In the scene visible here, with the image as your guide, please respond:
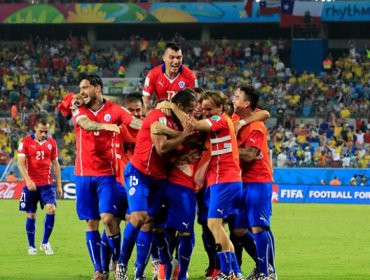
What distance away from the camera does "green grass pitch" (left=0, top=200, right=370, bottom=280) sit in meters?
15.6

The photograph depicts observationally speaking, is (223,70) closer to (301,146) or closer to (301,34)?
(301,34)

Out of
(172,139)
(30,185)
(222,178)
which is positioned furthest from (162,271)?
(30,185)

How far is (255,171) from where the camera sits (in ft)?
44.5

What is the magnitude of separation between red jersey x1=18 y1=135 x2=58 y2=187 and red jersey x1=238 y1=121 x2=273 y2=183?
7.02 meters

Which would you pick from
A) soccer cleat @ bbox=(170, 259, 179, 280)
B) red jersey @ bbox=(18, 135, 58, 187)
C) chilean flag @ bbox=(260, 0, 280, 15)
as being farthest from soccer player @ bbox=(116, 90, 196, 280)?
chilean flag @ bbox=(260, 0, 280, 15)

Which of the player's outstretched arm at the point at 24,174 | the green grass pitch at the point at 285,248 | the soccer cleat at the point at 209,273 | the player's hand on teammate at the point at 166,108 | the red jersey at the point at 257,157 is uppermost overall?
the player's hand on teammate at the point at 166,108

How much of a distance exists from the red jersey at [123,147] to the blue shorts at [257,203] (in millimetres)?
1893

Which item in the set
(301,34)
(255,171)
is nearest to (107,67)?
(301,34)

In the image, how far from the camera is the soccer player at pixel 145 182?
12883 mm

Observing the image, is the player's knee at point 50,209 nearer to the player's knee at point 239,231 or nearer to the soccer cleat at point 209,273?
the soccer cleat at point 209,273

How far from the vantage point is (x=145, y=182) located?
13047 mm

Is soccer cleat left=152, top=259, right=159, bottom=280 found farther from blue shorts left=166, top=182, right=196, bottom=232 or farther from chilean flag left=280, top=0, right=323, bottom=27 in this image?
chilean flag left=280, top=0, right=323, bottom=27

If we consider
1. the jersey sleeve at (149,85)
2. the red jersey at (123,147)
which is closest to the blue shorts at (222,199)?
the red jersey at (123,147)

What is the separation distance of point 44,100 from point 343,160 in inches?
672
